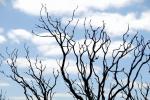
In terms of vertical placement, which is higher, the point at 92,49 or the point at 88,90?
the point at 92,49

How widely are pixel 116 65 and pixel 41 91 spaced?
12.1ft

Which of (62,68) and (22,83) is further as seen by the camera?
(22,83)

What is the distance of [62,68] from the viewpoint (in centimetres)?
885

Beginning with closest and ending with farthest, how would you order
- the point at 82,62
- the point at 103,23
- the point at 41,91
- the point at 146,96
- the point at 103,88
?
the point at 103,88
the point at 82,62
the point at 103,23
the point at 41,91
the point at 146,96

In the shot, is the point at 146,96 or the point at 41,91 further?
the point at 146,96

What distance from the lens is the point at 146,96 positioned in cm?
1364

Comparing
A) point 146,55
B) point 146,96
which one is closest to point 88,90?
point 146,55

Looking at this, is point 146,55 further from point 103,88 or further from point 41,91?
point 41,91

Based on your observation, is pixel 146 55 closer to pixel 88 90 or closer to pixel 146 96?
pixel 88 90

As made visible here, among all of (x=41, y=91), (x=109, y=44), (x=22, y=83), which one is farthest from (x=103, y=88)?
(x=41, y=91)

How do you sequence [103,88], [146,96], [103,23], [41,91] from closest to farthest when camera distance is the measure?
[103,88] → [103,23] → [41,91] → [146,96]

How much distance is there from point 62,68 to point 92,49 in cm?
108

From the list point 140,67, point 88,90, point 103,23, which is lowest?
point 88,90

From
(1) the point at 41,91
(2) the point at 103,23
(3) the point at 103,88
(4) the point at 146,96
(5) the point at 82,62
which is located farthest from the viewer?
(4) the point at 146,96
